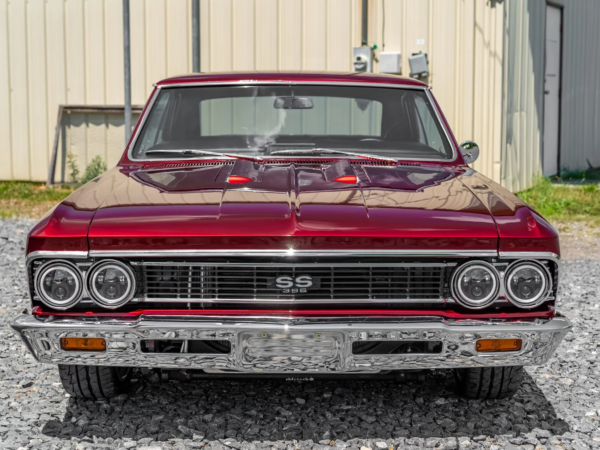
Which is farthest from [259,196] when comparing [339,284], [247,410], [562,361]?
[562,361]

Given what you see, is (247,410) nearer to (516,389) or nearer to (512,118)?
(516,389)

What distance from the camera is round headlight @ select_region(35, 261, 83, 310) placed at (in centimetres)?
295

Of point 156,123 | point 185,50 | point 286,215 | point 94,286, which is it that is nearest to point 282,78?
point 156,123

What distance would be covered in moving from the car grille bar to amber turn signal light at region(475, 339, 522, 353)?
226 mm

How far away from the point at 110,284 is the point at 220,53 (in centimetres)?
774

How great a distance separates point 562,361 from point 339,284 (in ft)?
6.22

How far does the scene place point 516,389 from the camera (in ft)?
11.5

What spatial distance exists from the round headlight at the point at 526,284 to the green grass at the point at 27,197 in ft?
22.6

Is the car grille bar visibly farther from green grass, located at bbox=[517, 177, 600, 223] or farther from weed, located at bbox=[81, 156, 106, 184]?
weed, located at bbox=[81, 156, 106, 184]

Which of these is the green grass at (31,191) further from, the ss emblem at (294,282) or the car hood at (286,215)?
the ss emblem at (294,282)

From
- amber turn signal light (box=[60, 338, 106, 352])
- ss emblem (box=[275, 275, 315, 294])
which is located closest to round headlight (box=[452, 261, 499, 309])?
ss emblem (box=[275, 275, 315, 294])

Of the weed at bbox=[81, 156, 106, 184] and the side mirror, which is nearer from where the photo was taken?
the side mirror

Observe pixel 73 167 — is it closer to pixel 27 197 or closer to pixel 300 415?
pixel 27 197

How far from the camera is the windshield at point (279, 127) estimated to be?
410cm
